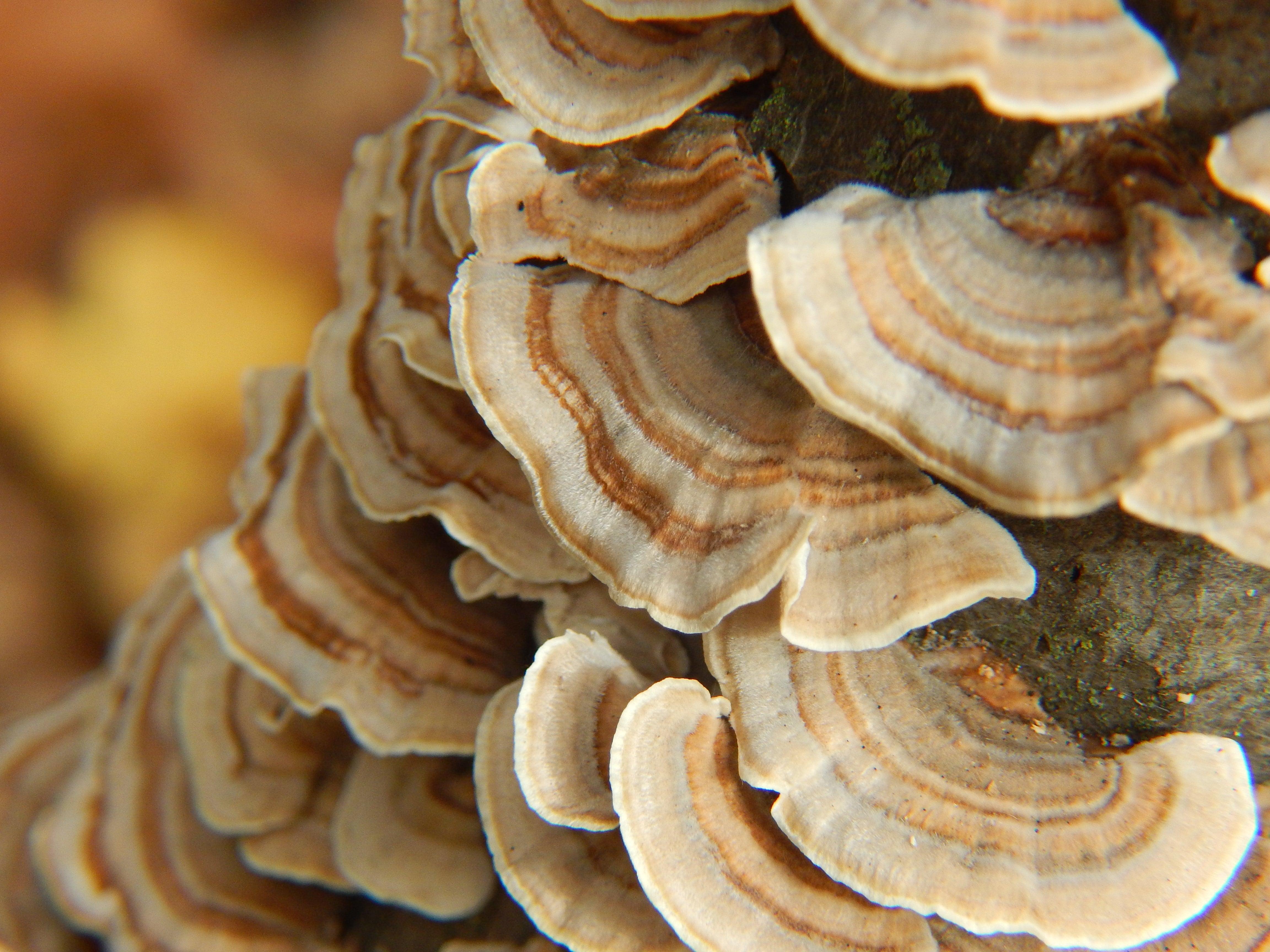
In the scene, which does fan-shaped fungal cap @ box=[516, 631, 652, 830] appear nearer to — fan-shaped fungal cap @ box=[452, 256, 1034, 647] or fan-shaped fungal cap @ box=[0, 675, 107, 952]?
A: fan-shaped fungal cap @ box=[452, 256, 1034, 647]

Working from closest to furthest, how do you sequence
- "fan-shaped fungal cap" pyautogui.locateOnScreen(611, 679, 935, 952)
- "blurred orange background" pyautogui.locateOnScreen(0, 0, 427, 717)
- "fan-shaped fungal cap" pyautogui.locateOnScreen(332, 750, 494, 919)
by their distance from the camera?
1. "fan-shaped fungal cap" pyautogui.locateOnScreen(611, 679, 935, 952)
2. "fan-shaped fungal cap" pyautogui.locateOnScreen(332, 750, 494, 919)
3. "blurred orange background" pyautogui.locateOnScreen(0, 0, 427, 717)

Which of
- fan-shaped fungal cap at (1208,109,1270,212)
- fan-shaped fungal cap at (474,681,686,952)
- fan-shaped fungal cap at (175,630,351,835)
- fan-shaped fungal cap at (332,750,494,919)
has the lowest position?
fan-shaped fungal cap at (332,750,494,919)

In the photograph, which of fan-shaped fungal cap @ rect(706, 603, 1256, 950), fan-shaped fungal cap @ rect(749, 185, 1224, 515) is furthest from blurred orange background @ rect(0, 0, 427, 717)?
fan-shaped fungal cap @ rect(749, 185, 1224, 515)

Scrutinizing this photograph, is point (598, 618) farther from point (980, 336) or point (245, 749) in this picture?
point (245, 749)

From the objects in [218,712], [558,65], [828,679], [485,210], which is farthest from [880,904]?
[218,712]

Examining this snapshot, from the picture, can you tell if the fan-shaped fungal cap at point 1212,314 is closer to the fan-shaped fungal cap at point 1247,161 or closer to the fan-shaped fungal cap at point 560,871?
the fan-shaped fungal cap at point 1247,161

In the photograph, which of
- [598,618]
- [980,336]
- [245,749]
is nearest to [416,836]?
[245,749]
